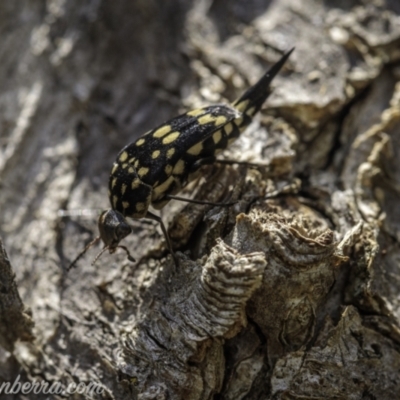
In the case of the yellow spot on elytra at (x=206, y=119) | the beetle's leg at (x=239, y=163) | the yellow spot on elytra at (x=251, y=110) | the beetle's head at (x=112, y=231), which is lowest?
the beetle's head at (x=112, y=231)

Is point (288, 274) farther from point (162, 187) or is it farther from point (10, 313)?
point (10, 313)

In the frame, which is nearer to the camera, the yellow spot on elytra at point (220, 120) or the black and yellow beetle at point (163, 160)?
the black and yellow beetle at point (163, 160)

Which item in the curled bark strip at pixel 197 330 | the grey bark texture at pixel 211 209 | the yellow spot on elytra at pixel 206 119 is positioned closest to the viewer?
the curled bark strip at pixel 197 330

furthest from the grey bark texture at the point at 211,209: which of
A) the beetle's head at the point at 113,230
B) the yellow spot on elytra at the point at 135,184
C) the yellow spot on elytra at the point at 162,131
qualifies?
the yellow spot on elytra at the point at 162,131

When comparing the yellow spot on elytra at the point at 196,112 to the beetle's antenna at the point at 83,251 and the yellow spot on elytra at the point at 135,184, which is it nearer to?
the yellow spot on elytra at the point at 135,184

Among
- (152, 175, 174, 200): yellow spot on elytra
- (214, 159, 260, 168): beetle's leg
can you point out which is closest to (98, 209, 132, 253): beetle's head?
(152, 175, 174, 200): yellow spot on elytra

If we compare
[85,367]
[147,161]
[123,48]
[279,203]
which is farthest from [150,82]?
[85,367]

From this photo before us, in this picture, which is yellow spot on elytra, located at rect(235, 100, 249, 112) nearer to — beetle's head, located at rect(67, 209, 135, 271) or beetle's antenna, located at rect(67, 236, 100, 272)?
beetle's head, located at rect(67, 209, 135, 271)

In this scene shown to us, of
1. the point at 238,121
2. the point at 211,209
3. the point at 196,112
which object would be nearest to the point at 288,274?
the point at 211,209
